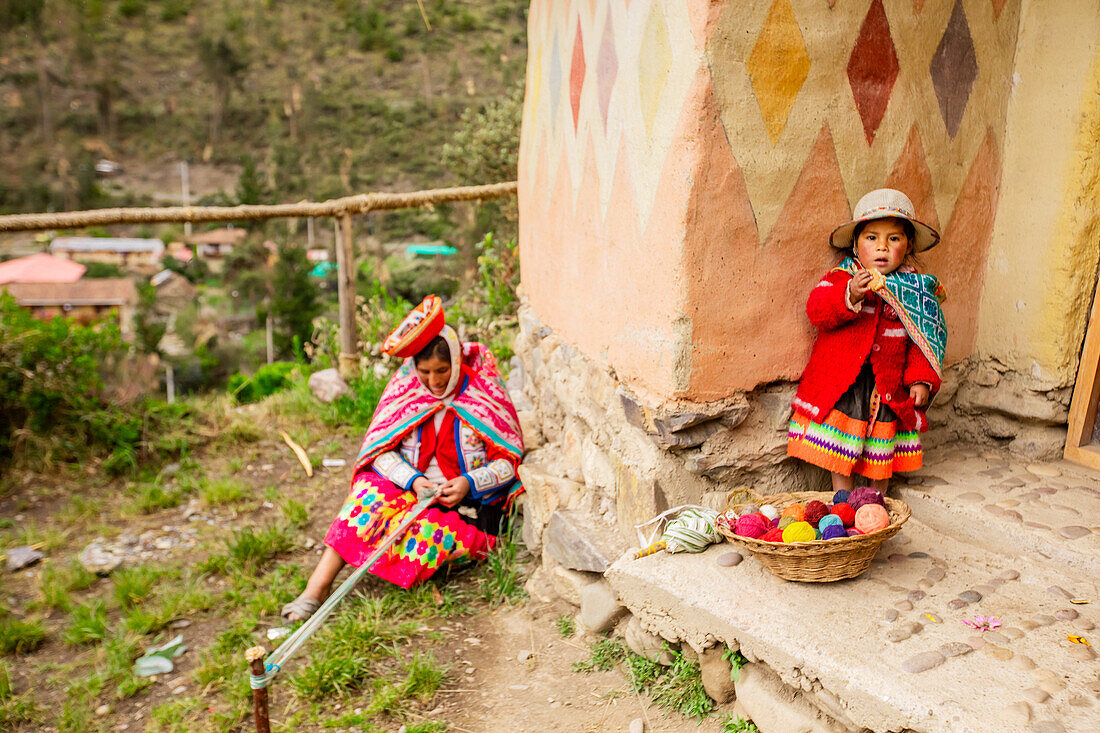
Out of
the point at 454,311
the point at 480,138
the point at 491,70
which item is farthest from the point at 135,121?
the point at 454,311

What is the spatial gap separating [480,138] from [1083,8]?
6441 millimetres

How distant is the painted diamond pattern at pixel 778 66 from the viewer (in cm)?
215

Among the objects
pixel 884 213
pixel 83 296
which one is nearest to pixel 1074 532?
pixel 884 213

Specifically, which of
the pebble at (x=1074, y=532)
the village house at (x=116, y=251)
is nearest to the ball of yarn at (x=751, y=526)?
the pebble at (x=1074, y=532)

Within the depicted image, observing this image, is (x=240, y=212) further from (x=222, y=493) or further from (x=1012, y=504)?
(x=1012, y=504)

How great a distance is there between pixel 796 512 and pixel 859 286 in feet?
2.30

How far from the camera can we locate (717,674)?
7.14 feet

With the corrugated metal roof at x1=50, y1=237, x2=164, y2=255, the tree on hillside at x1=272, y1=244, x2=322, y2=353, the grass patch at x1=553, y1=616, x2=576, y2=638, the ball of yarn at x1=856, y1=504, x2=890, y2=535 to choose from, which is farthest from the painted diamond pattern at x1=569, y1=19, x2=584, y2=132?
the corrugated metal roof at x1=50, y1=237, x2=164, y2=255

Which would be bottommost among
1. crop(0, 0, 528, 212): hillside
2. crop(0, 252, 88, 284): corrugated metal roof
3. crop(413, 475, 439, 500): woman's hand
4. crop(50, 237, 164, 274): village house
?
crop(50, 237, 164, 274): village house

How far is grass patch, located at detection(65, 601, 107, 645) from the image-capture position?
3.12 meters

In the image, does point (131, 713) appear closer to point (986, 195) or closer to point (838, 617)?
point (838, 617)

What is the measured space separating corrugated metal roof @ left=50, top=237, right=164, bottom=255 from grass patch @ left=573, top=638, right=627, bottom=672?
27.2m

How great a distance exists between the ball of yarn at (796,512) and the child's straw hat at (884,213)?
0.86 meters

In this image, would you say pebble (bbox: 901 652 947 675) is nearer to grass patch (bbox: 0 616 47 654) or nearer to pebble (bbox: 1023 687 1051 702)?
pebble (bbox: 1023 687 1051 702)
